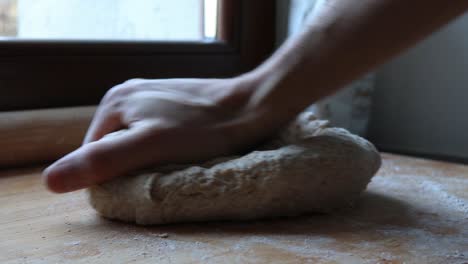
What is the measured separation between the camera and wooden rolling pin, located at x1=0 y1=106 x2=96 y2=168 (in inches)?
44.4

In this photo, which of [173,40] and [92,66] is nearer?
[92,66]

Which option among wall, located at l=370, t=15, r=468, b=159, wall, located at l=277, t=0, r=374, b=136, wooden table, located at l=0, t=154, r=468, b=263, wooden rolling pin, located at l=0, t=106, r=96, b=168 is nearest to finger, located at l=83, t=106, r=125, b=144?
wooden table, located at l=0, t=154, r=468, b=263

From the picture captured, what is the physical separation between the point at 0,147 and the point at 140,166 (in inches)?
17.7

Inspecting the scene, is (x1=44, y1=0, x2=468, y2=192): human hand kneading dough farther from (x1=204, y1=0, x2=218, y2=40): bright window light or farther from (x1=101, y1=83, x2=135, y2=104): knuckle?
(x1=204, y1=0, x2=218, y2=40): bright window light

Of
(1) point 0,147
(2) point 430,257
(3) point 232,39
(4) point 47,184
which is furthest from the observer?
(3) point 232,39

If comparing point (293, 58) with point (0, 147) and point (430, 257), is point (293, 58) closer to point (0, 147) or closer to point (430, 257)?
point (430, 257)

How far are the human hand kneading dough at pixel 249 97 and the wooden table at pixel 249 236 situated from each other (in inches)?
3.0

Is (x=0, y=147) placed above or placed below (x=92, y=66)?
below

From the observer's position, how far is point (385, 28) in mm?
723

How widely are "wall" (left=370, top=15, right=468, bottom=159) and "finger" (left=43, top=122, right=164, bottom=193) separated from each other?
943 mm

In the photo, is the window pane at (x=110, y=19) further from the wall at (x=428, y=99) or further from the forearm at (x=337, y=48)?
the forearm at (x=337, y=48)

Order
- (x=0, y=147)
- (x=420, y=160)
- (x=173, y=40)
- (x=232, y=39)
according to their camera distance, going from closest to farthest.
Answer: (x=0, y=147) < (x=420, y=160) < (x=173, y=40) < (x=232, y=39)

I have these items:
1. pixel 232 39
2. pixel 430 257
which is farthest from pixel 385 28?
pixel 232 39

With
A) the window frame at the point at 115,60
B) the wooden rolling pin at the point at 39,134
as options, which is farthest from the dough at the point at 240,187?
the window frame at the point at 115,60
